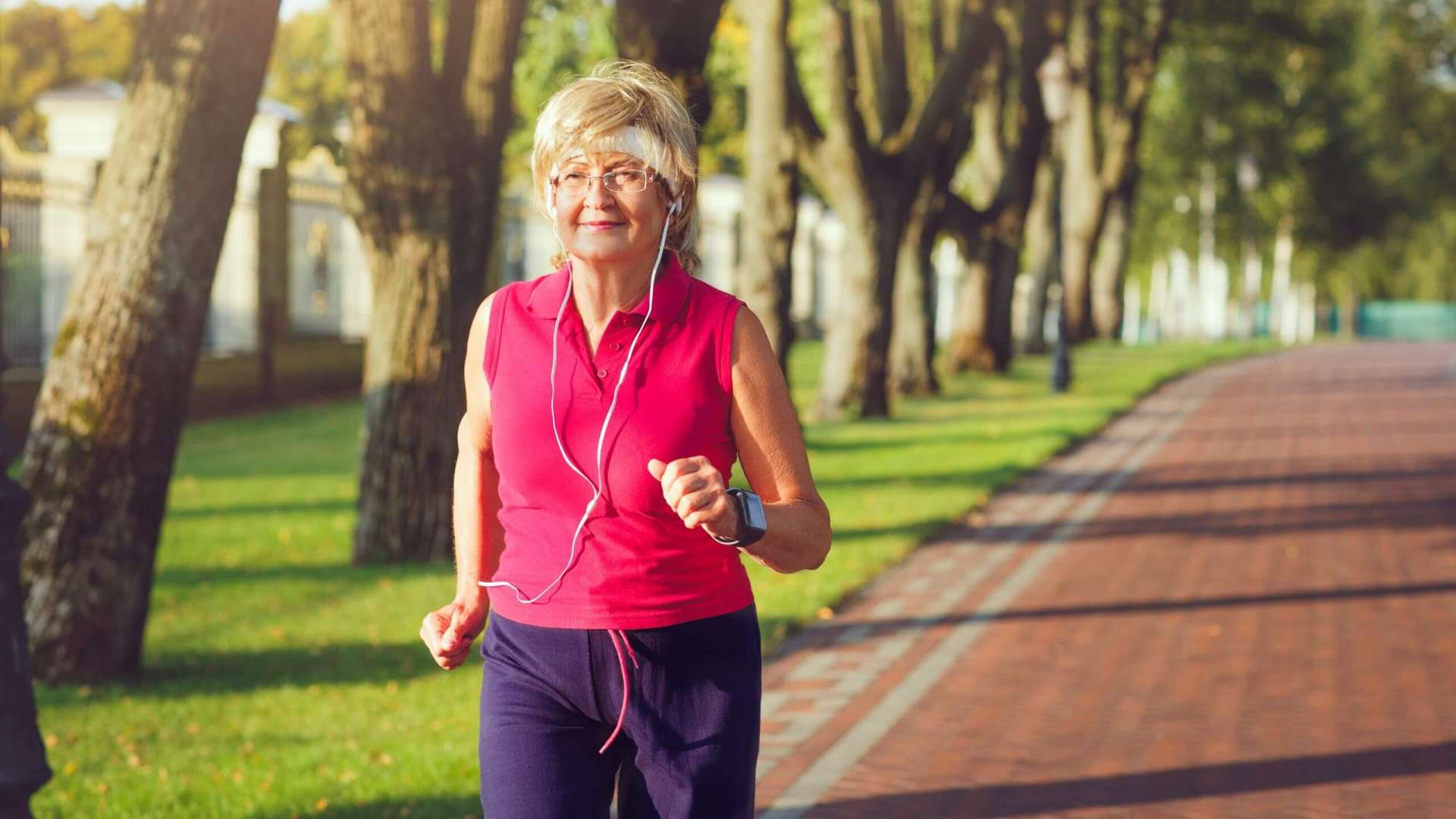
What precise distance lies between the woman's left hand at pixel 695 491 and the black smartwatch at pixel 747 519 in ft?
0.14

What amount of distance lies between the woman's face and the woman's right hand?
65cm

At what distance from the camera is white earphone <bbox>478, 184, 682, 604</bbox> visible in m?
3.05

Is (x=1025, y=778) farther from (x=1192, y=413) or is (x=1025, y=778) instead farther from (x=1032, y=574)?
(x=1192, y=413)

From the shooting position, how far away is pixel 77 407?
24.6 feet

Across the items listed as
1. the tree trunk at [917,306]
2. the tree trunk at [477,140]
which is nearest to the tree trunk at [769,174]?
the tree trunk at [917,306]

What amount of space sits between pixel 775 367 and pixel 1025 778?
366 cm

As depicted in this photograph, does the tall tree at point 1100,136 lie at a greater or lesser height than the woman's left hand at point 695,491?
greater

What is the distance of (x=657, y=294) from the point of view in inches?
123

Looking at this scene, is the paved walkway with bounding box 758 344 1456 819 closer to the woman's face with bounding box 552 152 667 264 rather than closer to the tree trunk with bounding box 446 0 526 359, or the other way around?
the tree trunk with bounding box 446 0 526 359

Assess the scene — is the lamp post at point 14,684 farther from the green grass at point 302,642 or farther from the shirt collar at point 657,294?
the shirt collar at point 657,294

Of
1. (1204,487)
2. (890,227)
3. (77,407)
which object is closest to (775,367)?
(77,407)

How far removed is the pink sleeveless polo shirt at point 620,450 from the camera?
3051 millimetres

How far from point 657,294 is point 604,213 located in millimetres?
155

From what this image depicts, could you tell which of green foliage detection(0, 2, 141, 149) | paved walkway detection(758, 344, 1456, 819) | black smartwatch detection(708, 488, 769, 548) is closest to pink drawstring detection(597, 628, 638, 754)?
black smartwatch detection(708, 488, 769, 548)
